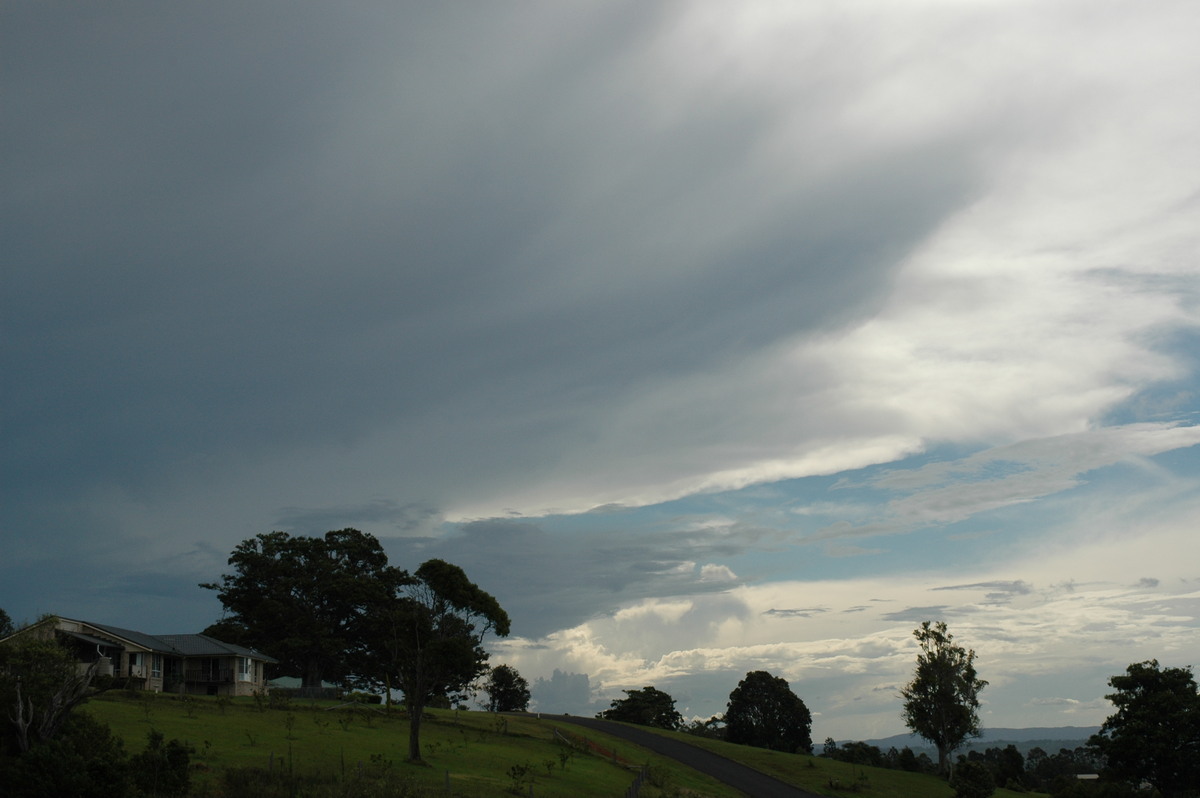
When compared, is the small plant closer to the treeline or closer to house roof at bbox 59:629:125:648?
the treeline

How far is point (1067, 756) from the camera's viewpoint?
170 metres

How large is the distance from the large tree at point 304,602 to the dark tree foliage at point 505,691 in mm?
24529

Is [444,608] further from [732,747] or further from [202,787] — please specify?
[732,747]

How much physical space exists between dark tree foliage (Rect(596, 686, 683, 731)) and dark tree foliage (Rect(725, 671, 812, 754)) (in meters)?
13.7

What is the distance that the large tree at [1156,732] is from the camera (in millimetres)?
70062

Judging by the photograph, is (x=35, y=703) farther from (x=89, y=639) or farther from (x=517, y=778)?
(x=89, y=639)

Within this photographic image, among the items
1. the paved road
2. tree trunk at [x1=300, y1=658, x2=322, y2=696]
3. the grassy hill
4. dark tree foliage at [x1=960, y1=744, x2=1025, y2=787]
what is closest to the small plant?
the grassy hill

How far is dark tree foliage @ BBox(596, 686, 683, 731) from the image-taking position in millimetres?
128875

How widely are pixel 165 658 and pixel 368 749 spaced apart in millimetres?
41661

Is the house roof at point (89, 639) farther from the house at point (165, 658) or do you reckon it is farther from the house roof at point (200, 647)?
the house roof at point (200, 647)

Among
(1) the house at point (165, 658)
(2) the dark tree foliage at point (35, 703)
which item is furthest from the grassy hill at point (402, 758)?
(1) the house at point (165, 658)

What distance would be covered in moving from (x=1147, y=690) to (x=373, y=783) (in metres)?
65.7

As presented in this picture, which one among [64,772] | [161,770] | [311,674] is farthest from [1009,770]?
[64,772]

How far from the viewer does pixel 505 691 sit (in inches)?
5037
